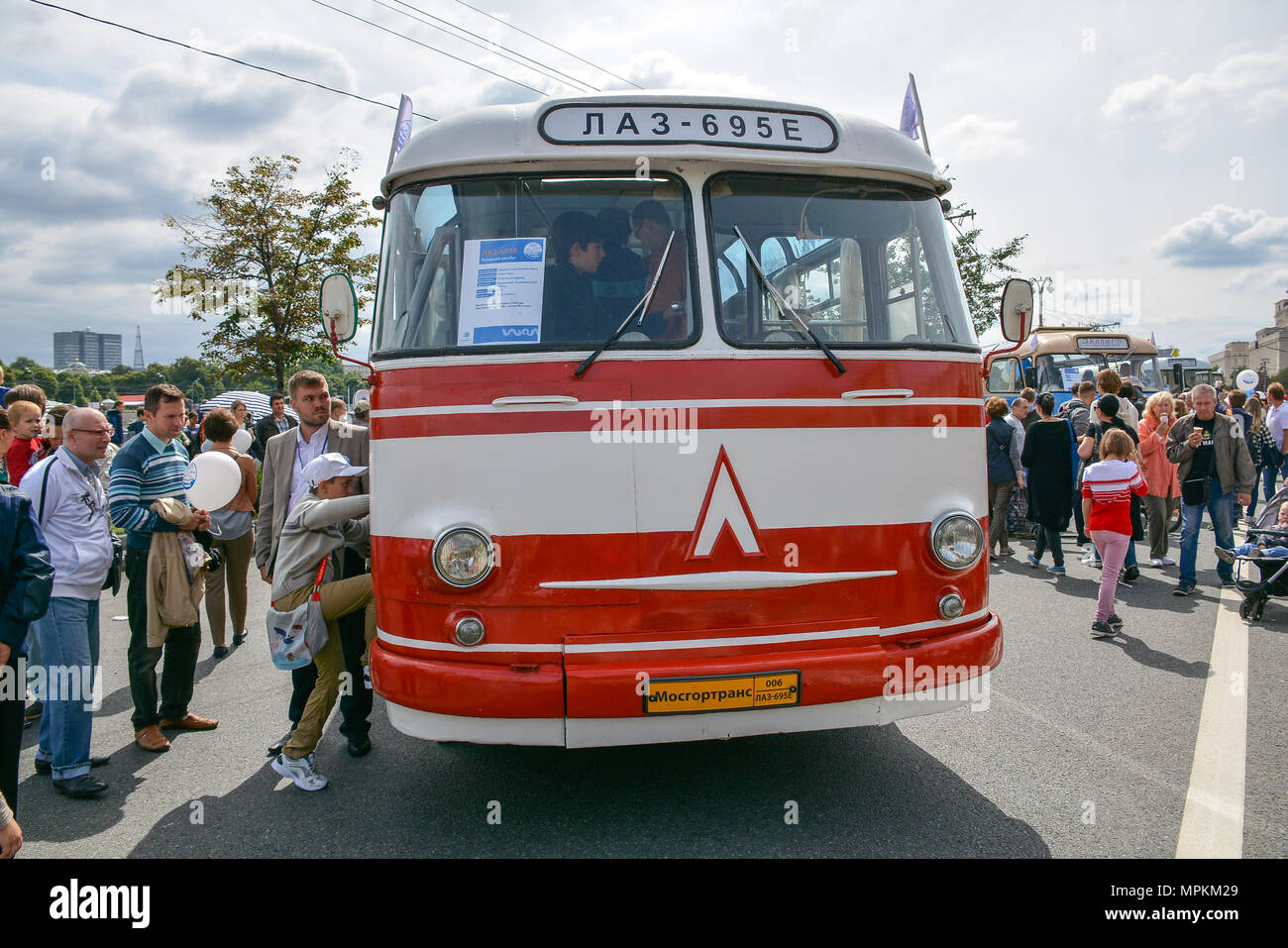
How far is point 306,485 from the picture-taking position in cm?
466

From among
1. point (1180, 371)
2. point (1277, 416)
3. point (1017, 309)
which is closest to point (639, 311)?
point (1017, 309)

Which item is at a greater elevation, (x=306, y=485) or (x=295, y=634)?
(x=306, y=485)

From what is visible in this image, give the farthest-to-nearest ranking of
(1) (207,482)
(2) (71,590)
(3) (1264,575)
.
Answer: (3) (1264,575), (1) (207,482), (2) (71,590)

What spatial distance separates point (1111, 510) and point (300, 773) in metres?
5.98

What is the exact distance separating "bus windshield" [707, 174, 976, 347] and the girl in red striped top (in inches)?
136

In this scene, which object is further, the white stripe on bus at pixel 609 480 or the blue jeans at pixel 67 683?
the blue jeans at pixel 67 683

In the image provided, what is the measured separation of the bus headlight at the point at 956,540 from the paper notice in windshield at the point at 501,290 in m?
1.88

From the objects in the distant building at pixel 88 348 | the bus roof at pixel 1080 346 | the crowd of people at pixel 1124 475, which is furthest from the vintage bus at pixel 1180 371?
the distant building at pixel 88 348

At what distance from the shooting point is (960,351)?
3.85 m

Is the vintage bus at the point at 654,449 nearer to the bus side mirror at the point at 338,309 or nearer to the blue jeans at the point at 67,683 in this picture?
the bus side mirror at the point at 338,309

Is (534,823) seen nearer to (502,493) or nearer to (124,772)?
(502,493)

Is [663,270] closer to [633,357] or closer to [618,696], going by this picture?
[633,357]

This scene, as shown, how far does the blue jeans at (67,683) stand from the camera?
13.6ft
